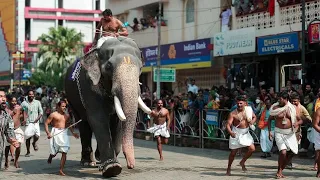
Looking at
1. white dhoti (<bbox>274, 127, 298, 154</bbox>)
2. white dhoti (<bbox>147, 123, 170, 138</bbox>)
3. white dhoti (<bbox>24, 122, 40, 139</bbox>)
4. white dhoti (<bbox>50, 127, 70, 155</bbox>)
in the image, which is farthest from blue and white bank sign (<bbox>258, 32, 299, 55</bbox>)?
white dhoti (<bbox>50, 127, 70, 155</bbox>)

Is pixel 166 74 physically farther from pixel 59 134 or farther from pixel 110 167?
pixel 110 167

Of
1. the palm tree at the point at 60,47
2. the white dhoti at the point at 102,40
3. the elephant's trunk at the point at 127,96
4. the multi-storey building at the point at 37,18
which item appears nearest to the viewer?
the elephant's trunk at the point at 127,96

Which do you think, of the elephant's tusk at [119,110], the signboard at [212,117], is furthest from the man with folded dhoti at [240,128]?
the signboard at [212,117]

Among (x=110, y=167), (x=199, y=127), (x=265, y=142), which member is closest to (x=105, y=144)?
(x=110, y=167)

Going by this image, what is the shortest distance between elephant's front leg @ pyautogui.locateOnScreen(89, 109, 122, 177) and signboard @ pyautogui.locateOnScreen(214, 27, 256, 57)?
1063cm

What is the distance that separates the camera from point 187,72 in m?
27.3

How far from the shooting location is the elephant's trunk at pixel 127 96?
990cm

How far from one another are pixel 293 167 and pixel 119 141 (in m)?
4.14

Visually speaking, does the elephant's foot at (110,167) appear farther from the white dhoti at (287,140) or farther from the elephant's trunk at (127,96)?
the white dhoti at (287,140)

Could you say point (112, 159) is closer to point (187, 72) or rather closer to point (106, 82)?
point (106, 82)

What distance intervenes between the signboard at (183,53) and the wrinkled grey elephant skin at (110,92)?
12232 millimetres

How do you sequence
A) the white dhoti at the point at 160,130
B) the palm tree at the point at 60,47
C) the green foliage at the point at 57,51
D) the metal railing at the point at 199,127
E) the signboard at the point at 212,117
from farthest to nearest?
the palm tree at the point at 60,47 < the green foliage at the point at 57,51 < the signboard at the point at 212,117 < the metal railing at the point at 199,127 < the white dhoti at the point at 160,130

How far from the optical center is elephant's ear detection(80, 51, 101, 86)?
434 inches

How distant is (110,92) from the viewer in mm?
11164
